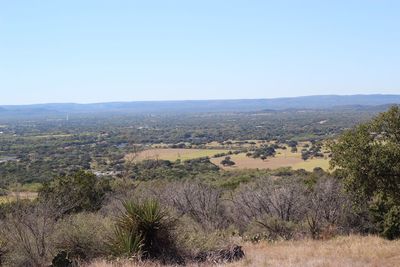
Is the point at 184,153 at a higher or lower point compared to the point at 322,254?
lower

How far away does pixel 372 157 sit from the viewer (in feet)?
41.0

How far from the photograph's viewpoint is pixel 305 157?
62.6m


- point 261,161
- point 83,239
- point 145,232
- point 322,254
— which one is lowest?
point 261,161

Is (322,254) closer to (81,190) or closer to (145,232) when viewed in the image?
(145,232)

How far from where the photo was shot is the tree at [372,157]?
12.6 metres

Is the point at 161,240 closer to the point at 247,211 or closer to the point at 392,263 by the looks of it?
the point at 392,263

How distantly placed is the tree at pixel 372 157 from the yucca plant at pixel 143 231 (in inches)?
223

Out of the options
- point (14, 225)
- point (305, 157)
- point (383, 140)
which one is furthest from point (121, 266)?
point (305, 157)

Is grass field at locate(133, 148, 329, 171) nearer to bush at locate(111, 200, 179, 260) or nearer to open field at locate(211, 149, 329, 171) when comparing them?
open field at locate(211, 149, 329, 171)

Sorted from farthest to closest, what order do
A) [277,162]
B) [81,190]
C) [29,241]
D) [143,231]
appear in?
[277,162], [81,190], [29,241], [143,231]

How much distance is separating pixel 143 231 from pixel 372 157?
6496 millimetres

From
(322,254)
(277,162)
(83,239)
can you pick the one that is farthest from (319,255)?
(277,162)

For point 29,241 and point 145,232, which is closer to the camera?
point 145,232

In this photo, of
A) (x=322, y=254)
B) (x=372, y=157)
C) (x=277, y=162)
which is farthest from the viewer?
(x=277, y=162)
